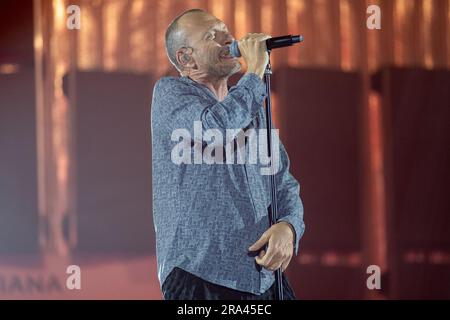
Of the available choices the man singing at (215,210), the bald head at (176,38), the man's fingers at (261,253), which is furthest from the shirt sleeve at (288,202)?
the bald head at (176,38)

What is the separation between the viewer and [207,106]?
1.95 meters

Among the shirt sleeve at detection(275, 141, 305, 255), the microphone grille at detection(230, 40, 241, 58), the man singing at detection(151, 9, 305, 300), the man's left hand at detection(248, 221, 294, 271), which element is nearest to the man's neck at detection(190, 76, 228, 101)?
the man singing at detection(151, 9, 305, 300)

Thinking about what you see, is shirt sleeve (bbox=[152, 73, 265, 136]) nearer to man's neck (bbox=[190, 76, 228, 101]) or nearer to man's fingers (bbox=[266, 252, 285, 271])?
man's neck (bbox=[190, 76, 228, 101])

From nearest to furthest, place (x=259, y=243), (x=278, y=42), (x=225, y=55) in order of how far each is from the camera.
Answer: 1. (x=278, y=42)
2. (x=259, y=243)
3. (x=225, y=55)

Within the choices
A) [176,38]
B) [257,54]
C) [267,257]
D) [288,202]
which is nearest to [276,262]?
[267,257]

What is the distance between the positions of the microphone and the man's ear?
8.6 inches

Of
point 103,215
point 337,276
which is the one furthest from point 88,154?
point 337,276

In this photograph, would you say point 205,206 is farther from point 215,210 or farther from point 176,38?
point 176,38

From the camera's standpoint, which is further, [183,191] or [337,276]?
[337,276]

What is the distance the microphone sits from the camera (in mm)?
1899

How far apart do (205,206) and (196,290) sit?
264 mm
